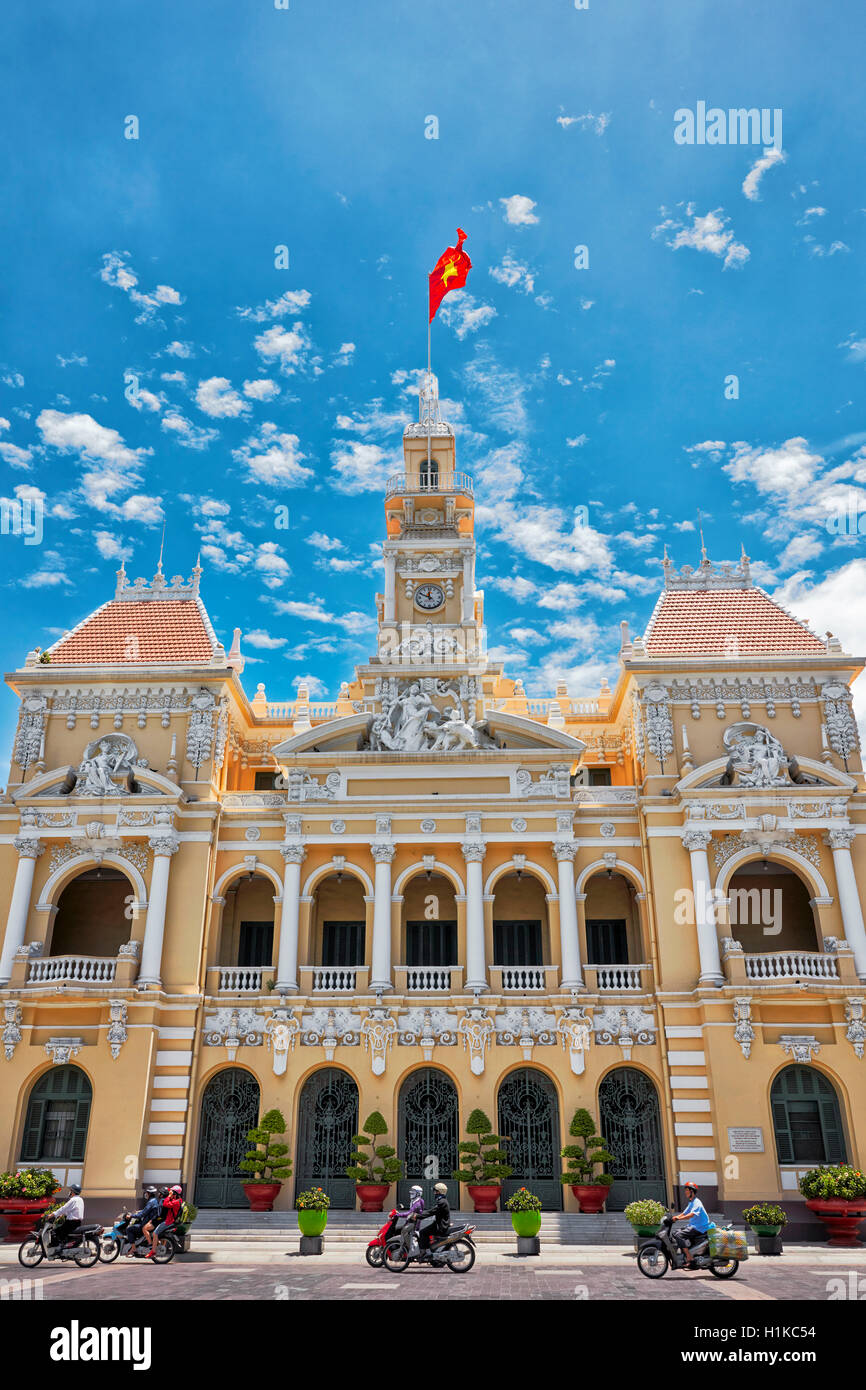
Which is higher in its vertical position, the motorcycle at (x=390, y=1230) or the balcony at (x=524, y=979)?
the balcony at (x=524, y=979)

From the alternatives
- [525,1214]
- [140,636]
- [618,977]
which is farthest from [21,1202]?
[140,636]

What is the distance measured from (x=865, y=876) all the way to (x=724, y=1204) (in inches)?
401

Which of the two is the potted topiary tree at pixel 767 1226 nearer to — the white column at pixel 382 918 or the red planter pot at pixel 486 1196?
the red planter pot at pixel 486 1196

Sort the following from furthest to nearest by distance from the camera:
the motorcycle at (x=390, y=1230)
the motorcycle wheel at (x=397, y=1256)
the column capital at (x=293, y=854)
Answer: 1. the column capital at (x=293, y=854)
2. the motorcycle at (x=390, y=1230)
3. the motorcycle wheel at (x=397, y=1256)

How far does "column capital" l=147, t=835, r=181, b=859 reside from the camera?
31328 mm

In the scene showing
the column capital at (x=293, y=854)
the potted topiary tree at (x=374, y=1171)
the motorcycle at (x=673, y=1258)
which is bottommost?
the motorcycle at (x=673, y=1258)

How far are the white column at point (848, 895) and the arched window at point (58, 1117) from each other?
22.3 meters

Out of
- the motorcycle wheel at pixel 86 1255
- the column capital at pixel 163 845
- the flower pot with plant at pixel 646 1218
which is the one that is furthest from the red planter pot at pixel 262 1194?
the flower pot with plant at pixel 646 1218

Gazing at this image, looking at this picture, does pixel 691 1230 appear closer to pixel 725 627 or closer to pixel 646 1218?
pixel 646 1218

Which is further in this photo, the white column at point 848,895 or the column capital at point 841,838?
the column capital at point 841,838

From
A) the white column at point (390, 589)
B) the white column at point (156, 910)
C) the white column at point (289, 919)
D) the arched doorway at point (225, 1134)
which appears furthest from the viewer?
the white column at point (390, 589)

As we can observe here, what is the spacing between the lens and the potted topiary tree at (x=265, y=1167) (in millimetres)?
27688
